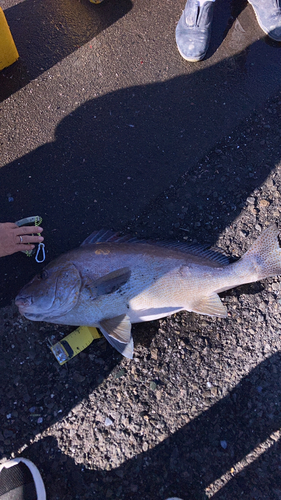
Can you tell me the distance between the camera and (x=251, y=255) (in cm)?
249

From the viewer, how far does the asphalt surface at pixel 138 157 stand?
8.06ft

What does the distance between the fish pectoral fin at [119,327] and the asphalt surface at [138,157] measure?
14.2 inches

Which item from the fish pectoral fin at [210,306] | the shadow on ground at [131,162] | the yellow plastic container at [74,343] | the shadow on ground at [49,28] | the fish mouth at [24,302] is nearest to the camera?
the fish mouth at [24,302]

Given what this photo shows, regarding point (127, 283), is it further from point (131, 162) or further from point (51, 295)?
point (131, 162)

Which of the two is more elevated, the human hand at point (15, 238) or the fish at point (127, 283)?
the human hand at point (15, 238)

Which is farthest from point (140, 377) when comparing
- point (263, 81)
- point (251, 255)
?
point (263, 81)

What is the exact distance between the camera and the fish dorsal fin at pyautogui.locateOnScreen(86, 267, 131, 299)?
2.29 m

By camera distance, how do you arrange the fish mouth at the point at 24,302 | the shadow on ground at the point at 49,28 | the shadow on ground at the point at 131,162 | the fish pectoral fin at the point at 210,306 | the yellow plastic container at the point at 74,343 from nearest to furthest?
the fish mouth at the point at 24,302, the fish pectoral fin at the point at 210,306, the yellow plastic container at the point at 74,343, the shadow on ground at the point at 131,162, the shadow on ground at the point at 49,28

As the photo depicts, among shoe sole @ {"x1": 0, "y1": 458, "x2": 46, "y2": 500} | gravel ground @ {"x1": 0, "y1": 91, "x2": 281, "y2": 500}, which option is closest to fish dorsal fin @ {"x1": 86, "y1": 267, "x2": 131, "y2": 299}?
gravel ground @ {"x1": 0, "y1": 91, "x2": 281, "y2": 500}

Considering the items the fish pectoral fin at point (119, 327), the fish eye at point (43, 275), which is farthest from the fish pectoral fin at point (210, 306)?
the fish eye at point (43, 275)

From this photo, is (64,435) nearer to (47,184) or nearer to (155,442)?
(155,442)

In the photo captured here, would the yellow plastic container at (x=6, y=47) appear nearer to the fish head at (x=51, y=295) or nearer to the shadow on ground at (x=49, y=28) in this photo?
the shadow on ground at (x=49, y=28)

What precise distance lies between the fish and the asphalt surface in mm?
327

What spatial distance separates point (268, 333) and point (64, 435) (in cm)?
205
